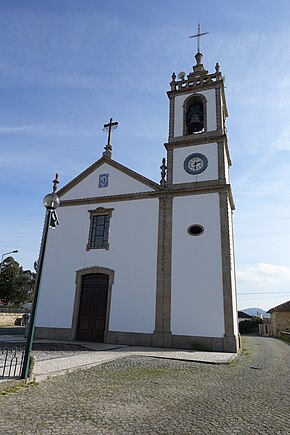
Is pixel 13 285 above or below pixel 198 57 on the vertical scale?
below

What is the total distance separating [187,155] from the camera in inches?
605

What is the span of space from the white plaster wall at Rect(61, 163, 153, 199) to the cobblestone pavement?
970 centimetres

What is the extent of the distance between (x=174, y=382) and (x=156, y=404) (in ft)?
5.30

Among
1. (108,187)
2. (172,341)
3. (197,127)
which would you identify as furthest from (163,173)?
(172,341)

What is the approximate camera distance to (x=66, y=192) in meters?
16.9

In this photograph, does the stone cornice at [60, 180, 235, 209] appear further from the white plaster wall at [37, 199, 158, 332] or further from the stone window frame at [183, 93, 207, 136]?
the stone window frame at [183, 93, 207, 136]

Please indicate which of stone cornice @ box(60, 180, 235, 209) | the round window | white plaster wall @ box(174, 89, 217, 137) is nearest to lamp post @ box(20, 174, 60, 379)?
the round window

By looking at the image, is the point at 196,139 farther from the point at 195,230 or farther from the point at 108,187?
the point at 108,187

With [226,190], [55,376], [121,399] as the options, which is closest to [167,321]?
[226,190]

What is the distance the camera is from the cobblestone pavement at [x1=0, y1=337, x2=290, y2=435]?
11.8ft

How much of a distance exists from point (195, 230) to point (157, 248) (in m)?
1.84

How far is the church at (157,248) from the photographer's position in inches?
496

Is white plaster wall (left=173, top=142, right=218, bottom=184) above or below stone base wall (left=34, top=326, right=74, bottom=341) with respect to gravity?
above

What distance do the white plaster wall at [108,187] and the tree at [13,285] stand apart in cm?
3370
